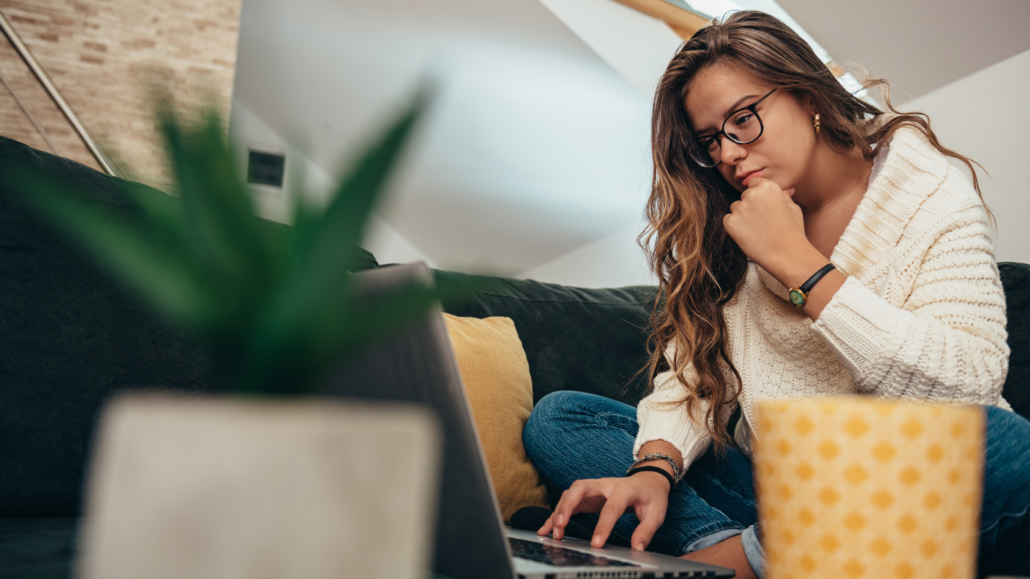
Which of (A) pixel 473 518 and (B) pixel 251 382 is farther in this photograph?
(A) pixel 473 518

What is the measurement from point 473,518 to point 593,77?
4044 mm

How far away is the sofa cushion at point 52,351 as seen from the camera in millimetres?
859

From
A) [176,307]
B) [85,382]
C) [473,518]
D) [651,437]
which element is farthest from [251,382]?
[651,437]

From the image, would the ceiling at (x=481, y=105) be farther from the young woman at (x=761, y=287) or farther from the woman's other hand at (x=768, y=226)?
the woman's other hand at (x=768, y=226)

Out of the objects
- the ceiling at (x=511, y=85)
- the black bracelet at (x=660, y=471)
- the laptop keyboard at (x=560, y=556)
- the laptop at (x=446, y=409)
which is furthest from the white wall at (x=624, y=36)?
the laptop at (x=446, y=409)

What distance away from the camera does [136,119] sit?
3994mm

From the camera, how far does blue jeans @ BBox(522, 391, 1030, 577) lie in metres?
0.60

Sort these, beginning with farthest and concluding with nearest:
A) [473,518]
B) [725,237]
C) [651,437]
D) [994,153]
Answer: [994,153] → [725,237] → [651,437] → [473,518]

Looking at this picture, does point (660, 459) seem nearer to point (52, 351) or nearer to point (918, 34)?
point (52, 351)

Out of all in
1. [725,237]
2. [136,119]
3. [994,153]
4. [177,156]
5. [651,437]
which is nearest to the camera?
[177,156]

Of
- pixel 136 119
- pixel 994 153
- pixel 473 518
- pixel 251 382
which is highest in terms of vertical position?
pixel 994 153

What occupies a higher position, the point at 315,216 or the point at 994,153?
the point at 994,153

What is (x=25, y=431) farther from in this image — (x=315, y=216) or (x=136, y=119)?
(x=136, y=119)

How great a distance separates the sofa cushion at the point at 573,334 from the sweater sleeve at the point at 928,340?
818mm
